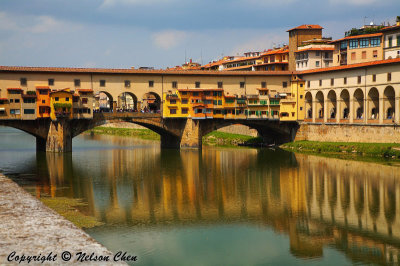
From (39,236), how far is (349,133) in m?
43.6

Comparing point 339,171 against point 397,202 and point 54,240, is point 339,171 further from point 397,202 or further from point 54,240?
point 54,240

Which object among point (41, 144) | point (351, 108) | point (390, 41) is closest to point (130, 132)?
point (41, 144)

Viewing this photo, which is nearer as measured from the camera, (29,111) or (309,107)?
(29,111)

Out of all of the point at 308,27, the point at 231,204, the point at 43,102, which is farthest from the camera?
the point at 308,27

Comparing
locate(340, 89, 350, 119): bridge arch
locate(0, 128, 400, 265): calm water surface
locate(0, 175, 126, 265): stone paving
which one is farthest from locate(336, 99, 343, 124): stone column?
locate(0, 175, 126, 265): stone paving

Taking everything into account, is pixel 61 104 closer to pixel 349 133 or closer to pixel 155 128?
pixel 155 128

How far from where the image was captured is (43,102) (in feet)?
177

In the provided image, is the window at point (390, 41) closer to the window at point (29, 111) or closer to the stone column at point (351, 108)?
the stone column at point (351, 108)

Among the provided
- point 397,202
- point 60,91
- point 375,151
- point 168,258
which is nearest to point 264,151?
point 375,151

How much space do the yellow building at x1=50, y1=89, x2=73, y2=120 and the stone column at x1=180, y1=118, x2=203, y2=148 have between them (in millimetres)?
12671

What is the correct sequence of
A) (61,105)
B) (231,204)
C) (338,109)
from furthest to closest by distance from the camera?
(338,109), (61,105), (231,204)

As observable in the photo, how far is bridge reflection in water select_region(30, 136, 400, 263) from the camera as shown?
2378cm

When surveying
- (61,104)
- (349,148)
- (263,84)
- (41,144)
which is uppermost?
(263,84)

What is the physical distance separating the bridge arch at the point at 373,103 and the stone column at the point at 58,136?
30.7 meters
